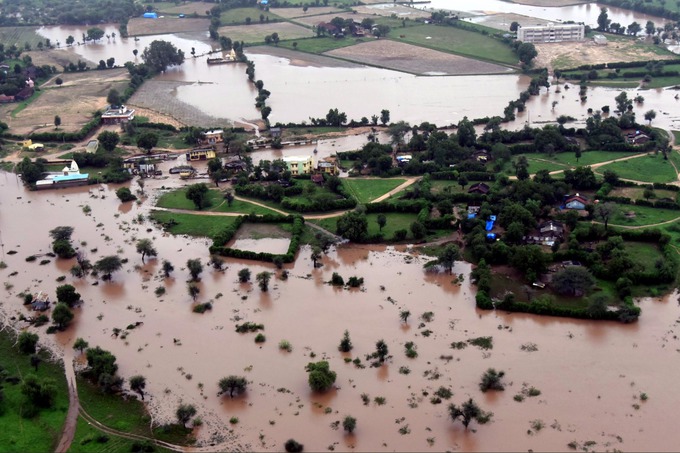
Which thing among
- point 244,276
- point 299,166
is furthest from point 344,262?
point 299,166

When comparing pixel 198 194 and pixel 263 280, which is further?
pixel 198 194

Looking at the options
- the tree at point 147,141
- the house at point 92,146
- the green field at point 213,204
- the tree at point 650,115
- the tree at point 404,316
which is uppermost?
the tree at point 650,115

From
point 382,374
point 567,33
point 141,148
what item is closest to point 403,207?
point 382,374

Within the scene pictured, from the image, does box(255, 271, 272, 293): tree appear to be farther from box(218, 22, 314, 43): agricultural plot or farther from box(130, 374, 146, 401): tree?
box(218, 22, 314, 43): agricultural plot

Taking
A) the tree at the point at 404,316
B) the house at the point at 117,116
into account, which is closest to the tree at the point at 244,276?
the tree at the point at 404,316

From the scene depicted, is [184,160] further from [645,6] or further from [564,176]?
[645,6]

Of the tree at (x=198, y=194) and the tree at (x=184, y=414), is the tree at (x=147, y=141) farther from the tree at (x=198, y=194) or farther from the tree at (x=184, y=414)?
the tree at (x=184, y=414)

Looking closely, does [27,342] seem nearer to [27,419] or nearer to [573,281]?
[27,419]
